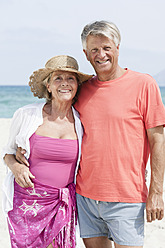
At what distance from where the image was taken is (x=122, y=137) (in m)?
2.50

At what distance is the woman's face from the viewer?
2.71 meters

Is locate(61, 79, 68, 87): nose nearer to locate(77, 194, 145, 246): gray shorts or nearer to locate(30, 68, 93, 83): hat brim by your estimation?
locate(30, 68, 93, 83): hat brim

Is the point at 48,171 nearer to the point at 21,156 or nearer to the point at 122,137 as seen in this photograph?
the point at 21,156

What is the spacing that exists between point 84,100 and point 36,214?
1.03 m

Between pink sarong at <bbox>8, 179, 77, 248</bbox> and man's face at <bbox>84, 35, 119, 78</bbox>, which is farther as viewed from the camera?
pink sarong at <bbox>8, 179, 77, 248</bbox>

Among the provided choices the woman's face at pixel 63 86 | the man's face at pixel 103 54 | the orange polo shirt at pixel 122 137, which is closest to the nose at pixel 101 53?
the man's face at pixel 103 54

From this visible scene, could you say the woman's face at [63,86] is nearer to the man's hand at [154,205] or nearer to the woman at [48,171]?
the woman at [48,171]

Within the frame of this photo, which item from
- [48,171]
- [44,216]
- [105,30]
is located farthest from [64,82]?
[44,216]

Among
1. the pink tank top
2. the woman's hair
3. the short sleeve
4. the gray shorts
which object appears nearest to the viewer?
the short sleeve

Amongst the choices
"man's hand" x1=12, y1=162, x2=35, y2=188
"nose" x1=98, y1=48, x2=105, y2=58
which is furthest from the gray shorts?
"nose" x1=98, y1=48, x2=105, y2=58

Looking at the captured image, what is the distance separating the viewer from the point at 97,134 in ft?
8.40

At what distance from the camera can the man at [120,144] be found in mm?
2473

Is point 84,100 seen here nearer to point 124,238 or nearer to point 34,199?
point 34,199

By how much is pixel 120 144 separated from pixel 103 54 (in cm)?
71
